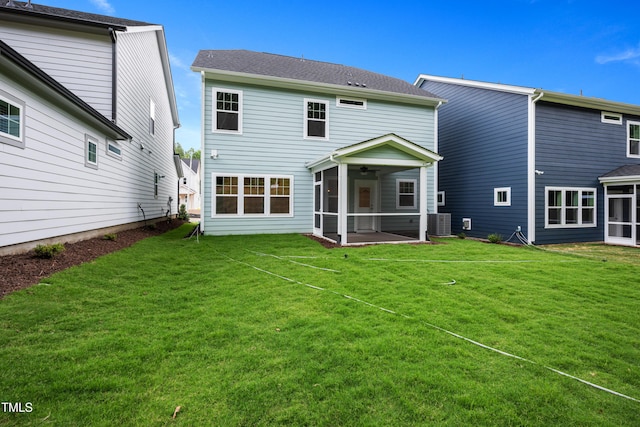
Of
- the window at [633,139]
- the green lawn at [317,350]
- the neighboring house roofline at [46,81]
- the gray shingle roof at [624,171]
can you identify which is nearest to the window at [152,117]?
the neighboring house roofline at [46,81]

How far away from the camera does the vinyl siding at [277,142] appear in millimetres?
9758

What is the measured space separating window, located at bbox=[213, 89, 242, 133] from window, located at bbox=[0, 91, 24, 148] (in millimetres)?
5318

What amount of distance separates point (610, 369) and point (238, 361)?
3138mm

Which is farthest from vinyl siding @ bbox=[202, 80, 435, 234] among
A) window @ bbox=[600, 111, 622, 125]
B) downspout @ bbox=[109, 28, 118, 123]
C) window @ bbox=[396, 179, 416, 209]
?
window @ bbox=[600, 111, 622, 125]

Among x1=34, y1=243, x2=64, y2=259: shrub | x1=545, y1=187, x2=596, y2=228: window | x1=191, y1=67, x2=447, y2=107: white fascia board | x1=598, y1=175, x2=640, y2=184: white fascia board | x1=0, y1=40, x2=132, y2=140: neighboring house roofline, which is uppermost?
x1=191, y1=67, x2=447, y2=107: white fascia board

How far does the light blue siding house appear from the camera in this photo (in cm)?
942

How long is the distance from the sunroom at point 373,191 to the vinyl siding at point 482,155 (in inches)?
73.7

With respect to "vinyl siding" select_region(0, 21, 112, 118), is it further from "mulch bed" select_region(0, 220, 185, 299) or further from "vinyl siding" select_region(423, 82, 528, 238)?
"vinyl siding" select_region(423, 82, 528, 238)

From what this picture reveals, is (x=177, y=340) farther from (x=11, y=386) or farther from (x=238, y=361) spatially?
(x=11, y=386)

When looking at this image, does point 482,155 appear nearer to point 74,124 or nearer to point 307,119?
point 307,119

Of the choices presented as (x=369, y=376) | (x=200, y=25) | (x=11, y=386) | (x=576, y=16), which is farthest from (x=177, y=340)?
(x=576, y=16)

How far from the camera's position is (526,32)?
24.1m

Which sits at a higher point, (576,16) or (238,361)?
(576,16)

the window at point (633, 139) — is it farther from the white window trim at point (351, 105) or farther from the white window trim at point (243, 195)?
the white window trim at point (243, 195)
